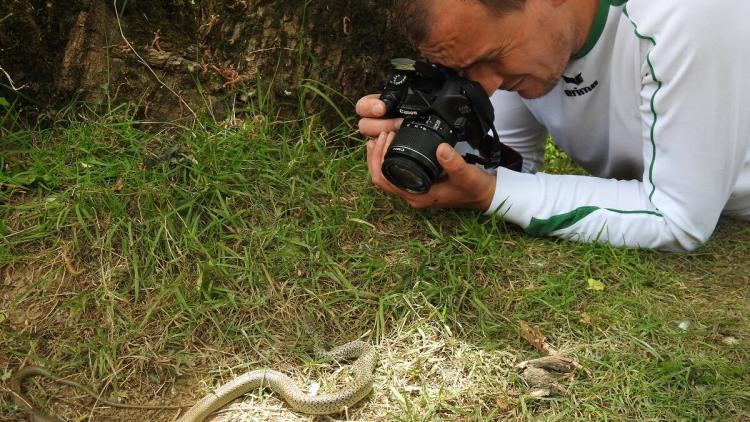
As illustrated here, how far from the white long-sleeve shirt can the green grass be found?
0.59ft

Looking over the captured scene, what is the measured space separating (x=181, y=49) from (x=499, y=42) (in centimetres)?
171

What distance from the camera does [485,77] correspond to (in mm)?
3377

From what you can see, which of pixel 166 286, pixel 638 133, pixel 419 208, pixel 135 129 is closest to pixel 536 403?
pixel 419 208

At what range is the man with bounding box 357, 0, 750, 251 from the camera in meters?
2.99

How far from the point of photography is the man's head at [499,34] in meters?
3.10

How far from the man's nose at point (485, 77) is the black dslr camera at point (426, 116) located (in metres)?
0.10

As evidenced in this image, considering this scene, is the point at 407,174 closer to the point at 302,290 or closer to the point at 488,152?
the point at 488,152

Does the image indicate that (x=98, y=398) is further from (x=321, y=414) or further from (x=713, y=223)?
(x=713, y=223)

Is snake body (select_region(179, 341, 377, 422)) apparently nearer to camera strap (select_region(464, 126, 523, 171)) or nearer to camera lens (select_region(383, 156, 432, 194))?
camera lens (select_region(383, 156, 432, 194))

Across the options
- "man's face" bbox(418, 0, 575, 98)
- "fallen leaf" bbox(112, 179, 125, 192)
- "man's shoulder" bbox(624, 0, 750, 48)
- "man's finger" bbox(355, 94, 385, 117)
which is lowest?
"fallen leaf" bbox(112, 179, 125, 192)

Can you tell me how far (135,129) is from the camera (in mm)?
3811

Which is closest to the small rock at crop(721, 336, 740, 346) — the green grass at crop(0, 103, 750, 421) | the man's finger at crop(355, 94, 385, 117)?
the green grass at crop(0, 103, 750, 421)

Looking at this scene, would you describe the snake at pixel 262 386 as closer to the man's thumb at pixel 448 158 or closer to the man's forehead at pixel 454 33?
the man's thumb at pixel 448 158

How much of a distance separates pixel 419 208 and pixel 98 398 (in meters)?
1.72
